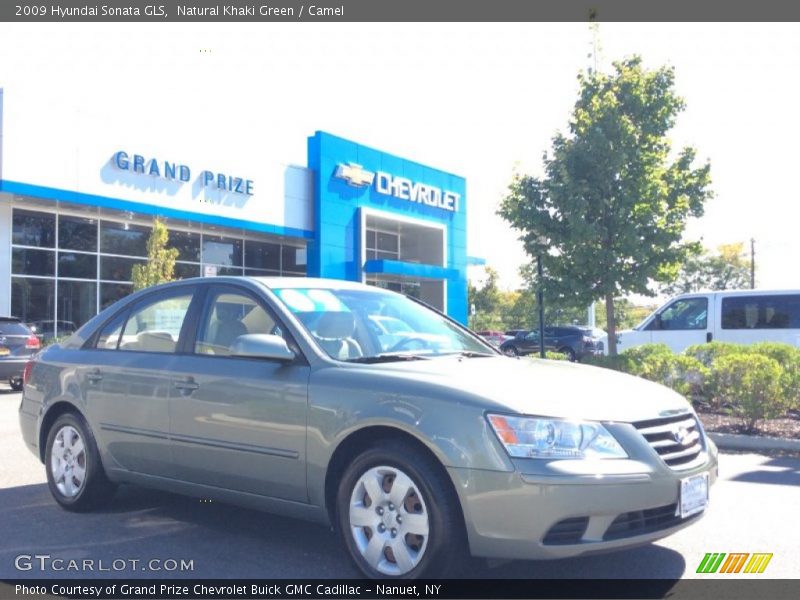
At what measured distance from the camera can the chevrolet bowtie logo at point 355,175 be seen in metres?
29.4

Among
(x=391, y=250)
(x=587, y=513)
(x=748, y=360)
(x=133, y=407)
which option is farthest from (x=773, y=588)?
(x=391, y=250)

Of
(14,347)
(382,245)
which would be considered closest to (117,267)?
(14,347)

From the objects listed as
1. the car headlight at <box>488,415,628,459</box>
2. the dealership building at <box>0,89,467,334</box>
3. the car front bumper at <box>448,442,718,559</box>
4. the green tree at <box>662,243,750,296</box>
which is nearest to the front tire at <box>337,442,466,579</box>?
the car front bumper at <box>448,442,718,559</box>

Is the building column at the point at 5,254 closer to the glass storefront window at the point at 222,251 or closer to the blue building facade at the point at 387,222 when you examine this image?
the glass storefront window at the point at 222,251

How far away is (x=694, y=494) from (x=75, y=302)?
21573 millimetres

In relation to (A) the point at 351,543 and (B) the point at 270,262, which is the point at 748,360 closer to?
(A) the point at 351,543

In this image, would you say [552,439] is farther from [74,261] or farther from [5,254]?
[74,261]

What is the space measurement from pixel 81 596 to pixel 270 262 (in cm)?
2568

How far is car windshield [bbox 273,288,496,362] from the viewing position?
4.81 meters

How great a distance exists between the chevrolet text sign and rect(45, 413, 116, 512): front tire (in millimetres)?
24083

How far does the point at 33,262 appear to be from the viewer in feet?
70.9

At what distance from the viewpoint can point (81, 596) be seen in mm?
4055

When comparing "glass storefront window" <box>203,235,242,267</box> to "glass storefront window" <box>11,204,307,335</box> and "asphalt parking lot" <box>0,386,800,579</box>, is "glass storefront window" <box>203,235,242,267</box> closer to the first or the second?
"glass storefront window" <box>11,204,307,335</box>

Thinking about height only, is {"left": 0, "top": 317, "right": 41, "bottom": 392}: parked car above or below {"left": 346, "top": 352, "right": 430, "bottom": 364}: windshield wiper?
below
